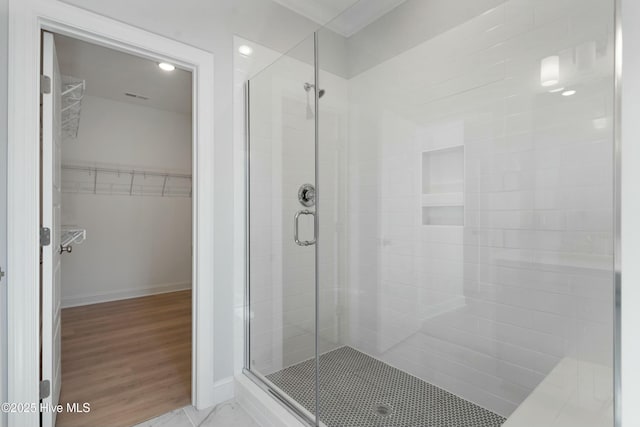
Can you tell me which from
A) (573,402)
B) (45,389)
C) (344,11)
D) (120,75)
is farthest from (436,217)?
(120,75)

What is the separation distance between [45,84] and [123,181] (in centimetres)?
307

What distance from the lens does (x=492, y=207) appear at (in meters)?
1.76

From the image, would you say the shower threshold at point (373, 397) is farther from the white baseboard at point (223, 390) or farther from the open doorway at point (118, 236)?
the open doorway at point (118, 236)

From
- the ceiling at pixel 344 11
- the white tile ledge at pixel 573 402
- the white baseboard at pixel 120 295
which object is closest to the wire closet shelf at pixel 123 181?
the white baseboard at pixel 120 295

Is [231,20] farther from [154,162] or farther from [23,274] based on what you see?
[154,162]

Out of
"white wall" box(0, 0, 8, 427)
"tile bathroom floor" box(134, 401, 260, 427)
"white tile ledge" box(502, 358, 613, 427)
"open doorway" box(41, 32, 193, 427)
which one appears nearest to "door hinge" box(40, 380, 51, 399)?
"open doorway" box(41, 32, 193, 427)

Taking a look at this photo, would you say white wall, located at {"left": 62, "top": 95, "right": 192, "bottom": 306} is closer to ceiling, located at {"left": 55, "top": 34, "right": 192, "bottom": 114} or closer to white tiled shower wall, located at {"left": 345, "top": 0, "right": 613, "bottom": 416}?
ceiling, located at {"left": 55, "top": 34, "right": 192, "bottom": 114}

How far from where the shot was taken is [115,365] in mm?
2451

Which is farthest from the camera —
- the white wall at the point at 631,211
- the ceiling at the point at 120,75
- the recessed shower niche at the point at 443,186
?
the ceiling at the point at 120,75

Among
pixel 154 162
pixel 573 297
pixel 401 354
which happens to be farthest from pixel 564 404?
pixel 154 162

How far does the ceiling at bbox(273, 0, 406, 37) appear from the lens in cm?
208

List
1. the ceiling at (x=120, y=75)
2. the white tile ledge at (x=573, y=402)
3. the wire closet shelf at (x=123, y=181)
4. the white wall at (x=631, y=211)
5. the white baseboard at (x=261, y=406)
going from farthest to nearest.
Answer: the wire closet shelf at (x=123, y=181)
the ceiling at (x=120, y=75)
the white baseboard at (x=261, y=406)
the white wall at (x=631, y=211)
the white tile ledge at (x=573, y=402)

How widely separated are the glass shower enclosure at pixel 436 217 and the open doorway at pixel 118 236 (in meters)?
1.00

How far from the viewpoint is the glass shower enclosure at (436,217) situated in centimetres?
141
